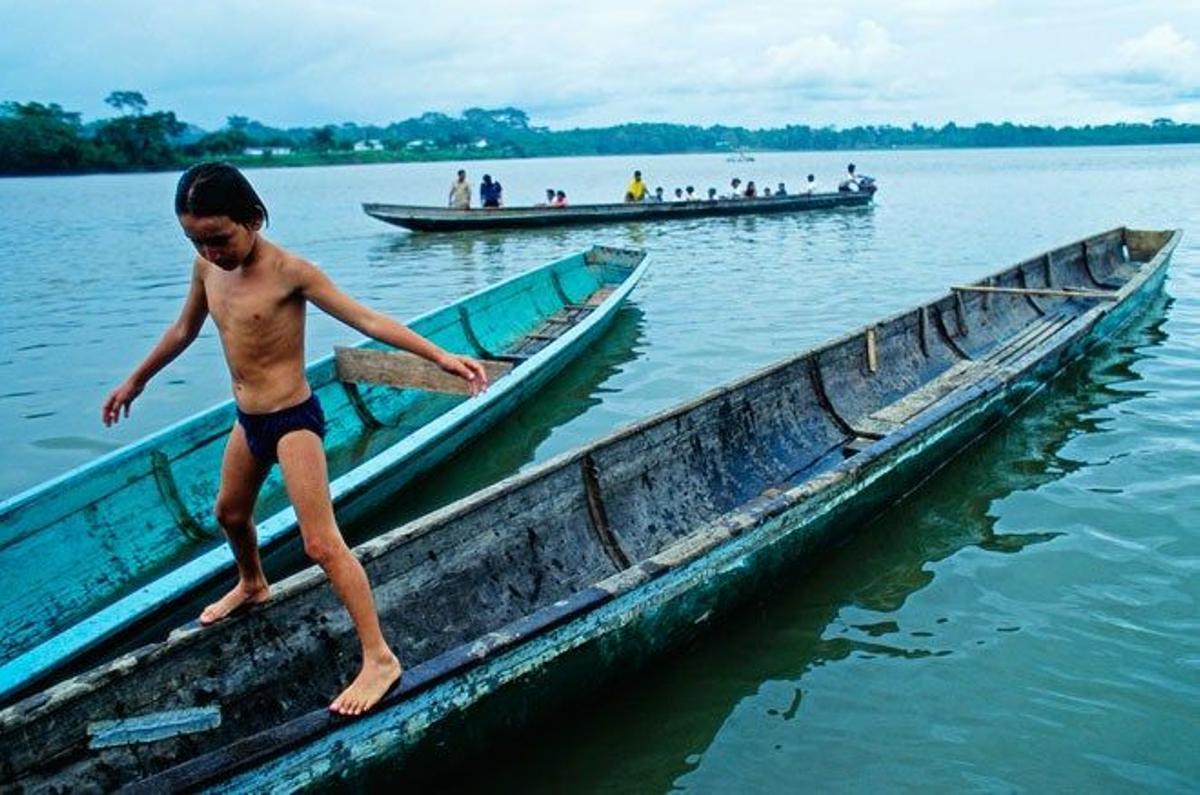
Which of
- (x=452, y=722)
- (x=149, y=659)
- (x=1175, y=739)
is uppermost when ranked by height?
(x=149, y=659)

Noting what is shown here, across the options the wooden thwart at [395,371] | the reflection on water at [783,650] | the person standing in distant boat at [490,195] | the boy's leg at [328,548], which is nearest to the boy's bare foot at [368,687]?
the boy's leg at [328,548]

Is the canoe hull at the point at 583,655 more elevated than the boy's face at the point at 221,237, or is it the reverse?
the boy's face at the point at 221,237

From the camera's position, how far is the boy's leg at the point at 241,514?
10.1 ft

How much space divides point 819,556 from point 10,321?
13.4 meters

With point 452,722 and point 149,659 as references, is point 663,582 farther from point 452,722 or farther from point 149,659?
point 149,659

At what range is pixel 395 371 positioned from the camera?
6504 mm

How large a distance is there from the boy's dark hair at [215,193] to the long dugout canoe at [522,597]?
4.93 feet

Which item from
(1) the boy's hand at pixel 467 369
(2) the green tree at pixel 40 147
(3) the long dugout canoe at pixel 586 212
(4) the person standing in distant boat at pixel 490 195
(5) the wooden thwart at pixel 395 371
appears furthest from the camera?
(2) the green tree at pixel 40 147

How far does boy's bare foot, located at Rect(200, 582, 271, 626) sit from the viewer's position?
124 inches

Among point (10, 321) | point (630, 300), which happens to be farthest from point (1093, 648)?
point (10, 321)

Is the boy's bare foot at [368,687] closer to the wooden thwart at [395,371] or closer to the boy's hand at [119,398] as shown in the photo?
the boy's hand at [119,398]

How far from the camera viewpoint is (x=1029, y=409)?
764 centimetres

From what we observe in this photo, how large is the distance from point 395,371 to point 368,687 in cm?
392

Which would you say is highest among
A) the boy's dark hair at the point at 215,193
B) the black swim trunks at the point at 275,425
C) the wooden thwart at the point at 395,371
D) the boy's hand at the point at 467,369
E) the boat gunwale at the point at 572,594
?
the boy's dark hair at the point at 215,193
